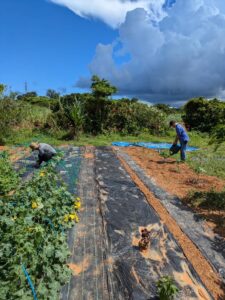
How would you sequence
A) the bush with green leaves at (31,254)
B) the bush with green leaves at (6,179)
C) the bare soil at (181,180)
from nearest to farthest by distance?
the bush with green leaves at (31,254) → the bare soil at (181,180) → the bush with green leaves at (6,179)

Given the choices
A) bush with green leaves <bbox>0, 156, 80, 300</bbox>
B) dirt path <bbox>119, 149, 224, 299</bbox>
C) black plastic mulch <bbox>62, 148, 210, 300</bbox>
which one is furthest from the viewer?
dirt path <bbox>119, 149, 224, 299</bbox>

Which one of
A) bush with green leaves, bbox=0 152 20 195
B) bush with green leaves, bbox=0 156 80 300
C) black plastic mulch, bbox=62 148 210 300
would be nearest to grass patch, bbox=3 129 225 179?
black plastic mulch, bbox=62 148 210 300

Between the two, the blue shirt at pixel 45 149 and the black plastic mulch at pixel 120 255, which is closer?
the black plastic mulch at pixel 120 255

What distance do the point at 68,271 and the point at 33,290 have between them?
23.8 inches

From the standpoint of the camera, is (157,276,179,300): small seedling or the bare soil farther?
the bare soil

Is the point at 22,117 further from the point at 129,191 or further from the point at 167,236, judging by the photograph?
the point at 167,236

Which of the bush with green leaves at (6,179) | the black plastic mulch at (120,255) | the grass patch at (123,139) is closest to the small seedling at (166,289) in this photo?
the black plastic mulch at (120,255)

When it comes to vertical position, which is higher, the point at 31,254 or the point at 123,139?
the point at 123,139

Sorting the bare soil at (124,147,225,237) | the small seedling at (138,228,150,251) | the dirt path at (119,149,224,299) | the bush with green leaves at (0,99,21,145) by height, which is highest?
the bush with green leaves at (0,99,21,145)

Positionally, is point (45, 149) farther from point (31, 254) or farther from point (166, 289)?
point (166, 289)

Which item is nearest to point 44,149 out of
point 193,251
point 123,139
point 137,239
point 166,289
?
point 137,239

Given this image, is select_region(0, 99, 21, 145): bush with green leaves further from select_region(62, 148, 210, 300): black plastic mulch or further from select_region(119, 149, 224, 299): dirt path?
select_region(119, 149, 224, 299): dirt path

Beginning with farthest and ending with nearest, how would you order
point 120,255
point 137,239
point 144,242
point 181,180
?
point 181,180
point 137,239
point 144,242
point 120,255

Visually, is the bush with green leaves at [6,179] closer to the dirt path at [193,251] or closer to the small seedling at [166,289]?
the dirt path at [193,251]
